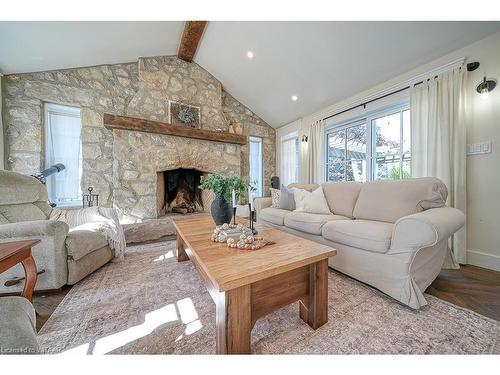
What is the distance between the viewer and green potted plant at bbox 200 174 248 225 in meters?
1.55

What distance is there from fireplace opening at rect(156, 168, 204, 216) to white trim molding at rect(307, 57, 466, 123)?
2493mm

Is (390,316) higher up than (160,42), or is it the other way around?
(160,42)

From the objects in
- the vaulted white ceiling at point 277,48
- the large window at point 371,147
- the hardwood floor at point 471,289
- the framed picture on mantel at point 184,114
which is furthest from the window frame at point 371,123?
the framed picture on mantel at point 184,114

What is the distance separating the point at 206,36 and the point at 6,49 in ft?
7.54

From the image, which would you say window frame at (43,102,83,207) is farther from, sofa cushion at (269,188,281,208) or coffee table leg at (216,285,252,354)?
coffee table leg at (216,285,252,354)

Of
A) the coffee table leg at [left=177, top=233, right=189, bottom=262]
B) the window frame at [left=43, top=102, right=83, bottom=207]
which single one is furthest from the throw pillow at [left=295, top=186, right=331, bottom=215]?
the window frame at [left=43, top=102, right=83, bottom=207]

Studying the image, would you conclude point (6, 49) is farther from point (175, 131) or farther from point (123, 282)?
point (123, 282)

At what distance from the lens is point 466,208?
193cm

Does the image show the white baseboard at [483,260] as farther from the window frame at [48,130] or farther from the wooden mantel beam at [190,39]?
the window frame at [48,130]

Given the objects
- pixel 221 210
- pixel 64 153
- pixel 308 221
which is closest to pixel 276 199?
pixel 308 221

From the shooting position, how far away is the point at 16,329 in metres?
0.57

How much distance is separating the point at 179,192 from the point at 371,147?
328cm

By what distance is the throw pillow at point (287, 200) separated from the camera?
2594 mm
